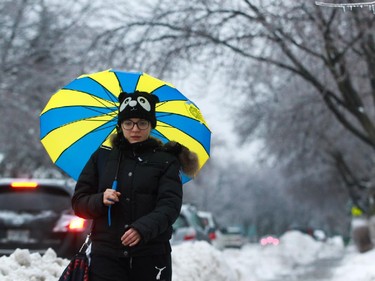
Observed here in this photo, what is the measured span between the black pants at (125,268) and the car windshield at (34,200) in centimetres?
525

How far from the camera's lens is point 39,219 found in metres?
8.88

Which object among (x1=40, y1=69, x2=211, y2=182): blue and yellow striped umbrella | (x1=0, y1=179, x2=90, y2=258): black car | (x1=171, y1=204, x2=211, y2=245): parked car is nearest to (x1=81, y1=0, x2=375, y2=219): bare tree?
(x1=171, y1=204, x2=211, y2=245): parked car

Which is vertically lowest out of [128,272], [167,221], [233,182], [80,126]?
[128,272]

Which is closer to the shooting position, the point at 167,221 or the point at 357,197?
the point at 167,221

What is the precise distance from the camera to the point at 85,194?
407cm

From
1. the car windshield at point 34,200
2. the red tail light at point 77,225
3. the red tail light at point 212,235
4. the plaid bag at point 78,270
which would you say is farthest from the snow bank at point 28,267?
the red tail light at point 212,235

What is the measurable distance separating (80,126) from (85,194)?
1.03 metres

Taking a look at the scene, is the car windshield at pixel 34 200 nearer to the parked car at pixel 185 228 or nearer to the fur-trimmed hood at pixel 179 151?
the fur-trimmed hood at pixel 179 151

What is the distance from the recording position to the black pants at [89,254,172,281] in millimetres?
3873

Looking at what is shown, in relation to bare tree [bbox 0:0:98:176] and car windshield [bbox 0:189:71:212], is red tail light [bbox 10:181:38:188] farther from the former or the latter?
bare tree [bbox 0:0:98:176]

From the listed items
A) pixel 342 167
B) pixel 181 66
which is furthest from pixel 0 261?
pixel 342 167

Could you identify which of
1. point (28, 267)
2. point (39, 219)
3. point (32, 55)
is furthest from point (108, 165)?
point (32, 55)

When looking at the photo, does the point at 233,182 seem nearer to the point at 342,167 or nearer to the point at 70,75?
the point at 342,167

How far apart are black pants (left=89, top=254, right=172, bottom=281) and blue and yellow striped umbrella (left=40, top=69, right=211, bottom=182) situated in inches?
44.0
